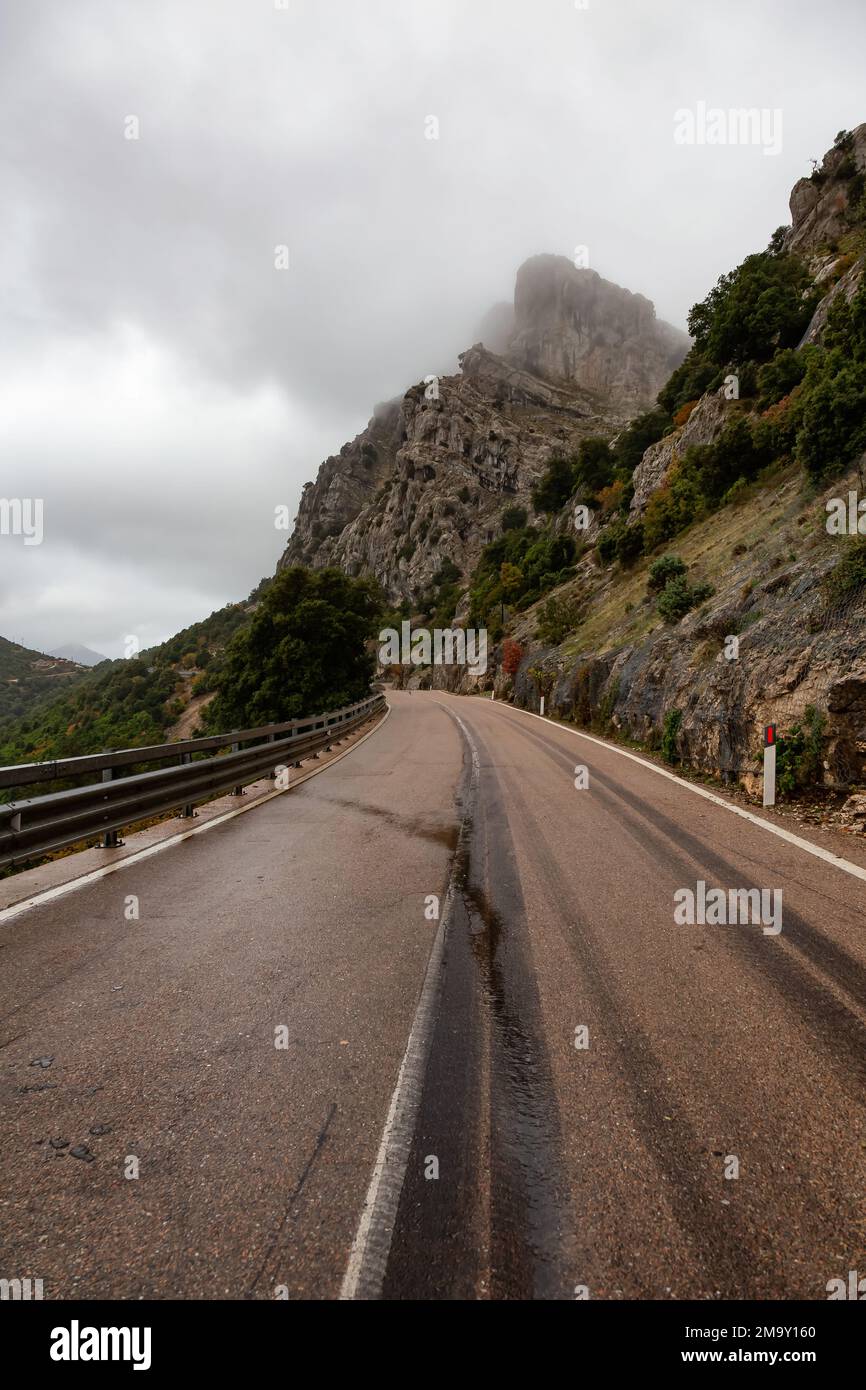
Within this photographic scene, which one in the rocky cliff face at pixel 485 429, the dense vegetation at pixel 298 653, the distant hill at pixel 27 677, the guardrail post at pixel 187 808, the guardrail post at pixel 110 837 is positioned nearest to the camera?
the guardrail post at pixel 110 837

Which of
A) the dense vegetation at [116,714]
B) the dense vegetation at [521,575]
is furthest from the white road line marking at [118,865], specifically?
the dense vegetation at [116,714]

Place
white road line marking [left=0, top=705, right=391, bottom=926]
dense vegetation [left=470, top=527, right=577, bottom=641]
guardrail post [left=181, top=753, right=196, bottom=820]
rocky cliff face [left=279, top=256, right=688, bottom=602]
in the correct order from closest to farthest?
white road line marking [left=0, top=705, right=391, bottom=926], guardrail post [left=181, top=753, right=196, bottom=820], dense vegetation [left=470, top=527, right=577, bottom=641], rocky cliff face [left=279, top=256, right=688, bottom=602]

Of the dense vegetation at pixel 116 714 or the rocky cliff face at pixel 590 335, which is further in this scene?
the rocky cliff face at pixel 590 335

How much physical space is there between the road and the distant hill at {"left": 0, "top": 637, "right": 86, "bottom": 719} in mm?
129562

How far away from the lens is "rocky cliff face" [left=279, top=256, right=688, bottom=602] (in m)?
109

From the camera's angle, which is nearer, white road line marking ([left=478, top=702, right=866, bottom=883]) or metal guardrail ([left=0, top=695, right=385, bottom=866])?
metal guardrail ([left=0, top=695, right=385, bottom=866])

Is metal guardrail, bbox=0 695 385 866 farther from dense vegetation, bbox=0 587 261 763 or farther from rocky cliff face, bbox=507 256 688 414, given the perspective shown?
rocky cliff face, bbox=507 256 688 414

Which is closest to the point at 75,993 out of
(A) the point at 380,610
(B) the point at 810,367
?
(B) the point at 810,367

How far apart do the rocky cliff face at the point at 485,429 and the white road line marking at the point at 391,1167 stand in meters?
102

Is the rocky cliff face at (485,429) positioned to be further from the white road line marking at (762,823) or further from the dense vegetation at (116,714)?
the white road line marking at (762,823)

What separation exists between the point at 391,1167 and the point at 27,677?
583ft

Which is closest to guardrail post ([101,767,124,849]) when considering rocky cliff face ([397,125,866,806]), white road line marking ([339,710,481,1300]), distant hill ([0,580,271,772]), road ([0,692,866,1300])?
road ([0,692,866,1300])

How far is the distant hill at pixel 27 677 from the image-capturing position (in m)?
127
